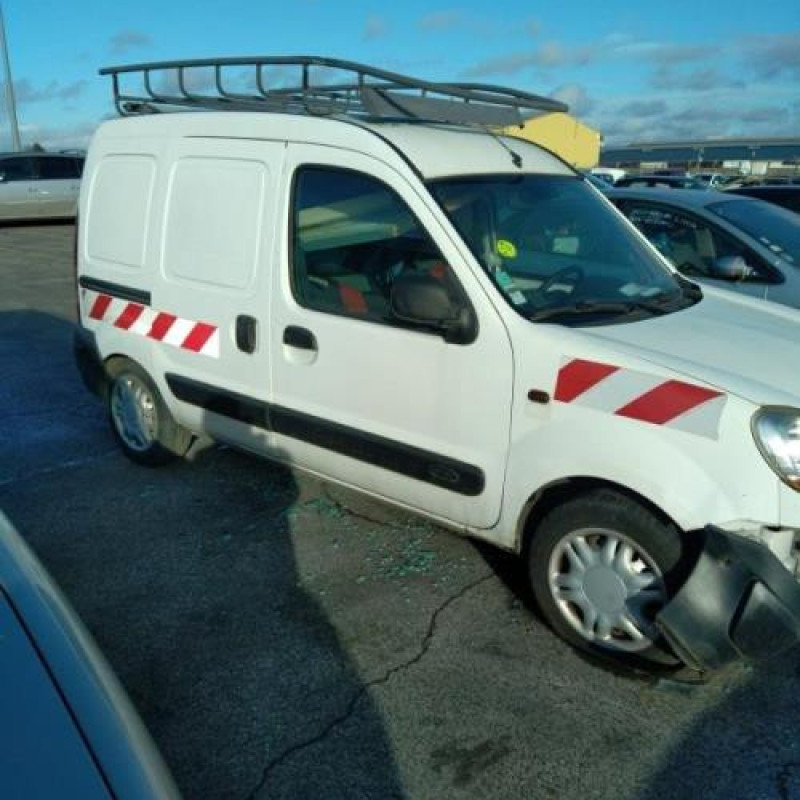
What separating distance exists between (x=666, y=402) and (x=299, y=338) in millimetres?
1632

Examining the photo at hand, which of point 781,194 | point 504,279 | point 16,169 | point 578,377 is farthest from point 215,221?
point 16,169

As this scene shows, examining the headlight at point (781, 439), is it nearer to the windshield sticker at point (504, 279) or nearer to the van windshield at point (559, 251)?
the van windshield at point (559, 251)

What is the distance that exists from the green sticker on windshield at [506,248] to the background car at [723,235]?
2514mm

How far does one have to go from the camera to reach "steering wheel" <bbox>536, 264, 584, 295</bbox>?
10.0 ft

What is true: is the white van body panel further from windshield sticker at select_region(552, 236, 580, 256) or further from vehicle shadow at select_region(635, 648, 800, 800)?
vehicle shadow at select_region(635, 648, 800, 800)

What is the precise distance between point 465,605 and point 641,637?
769 mm

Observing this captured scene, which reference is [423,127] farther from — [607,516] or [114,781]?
[114,781]

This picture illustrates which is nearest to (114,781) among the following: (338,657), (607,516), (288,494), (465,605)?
(338,657)

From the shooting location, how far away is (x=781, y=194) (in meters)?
8.68

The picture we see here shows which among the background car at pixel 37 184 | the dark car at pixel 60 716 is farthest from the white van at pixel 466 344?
the background car at pixel 37 184

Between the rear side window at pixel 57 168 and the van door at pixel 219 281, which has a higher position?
the van door at pixel 219 281

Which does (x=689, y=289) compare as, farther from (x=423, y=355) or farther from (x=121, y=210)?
(x=121, y=210)

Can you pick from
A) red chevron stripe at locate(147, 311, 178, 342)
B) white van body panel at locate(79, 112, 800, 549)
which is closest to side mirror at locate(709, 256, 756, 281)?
white van body panel at locate(79, 112, 800, 549)

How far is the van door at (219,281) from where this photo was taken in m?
3.55
